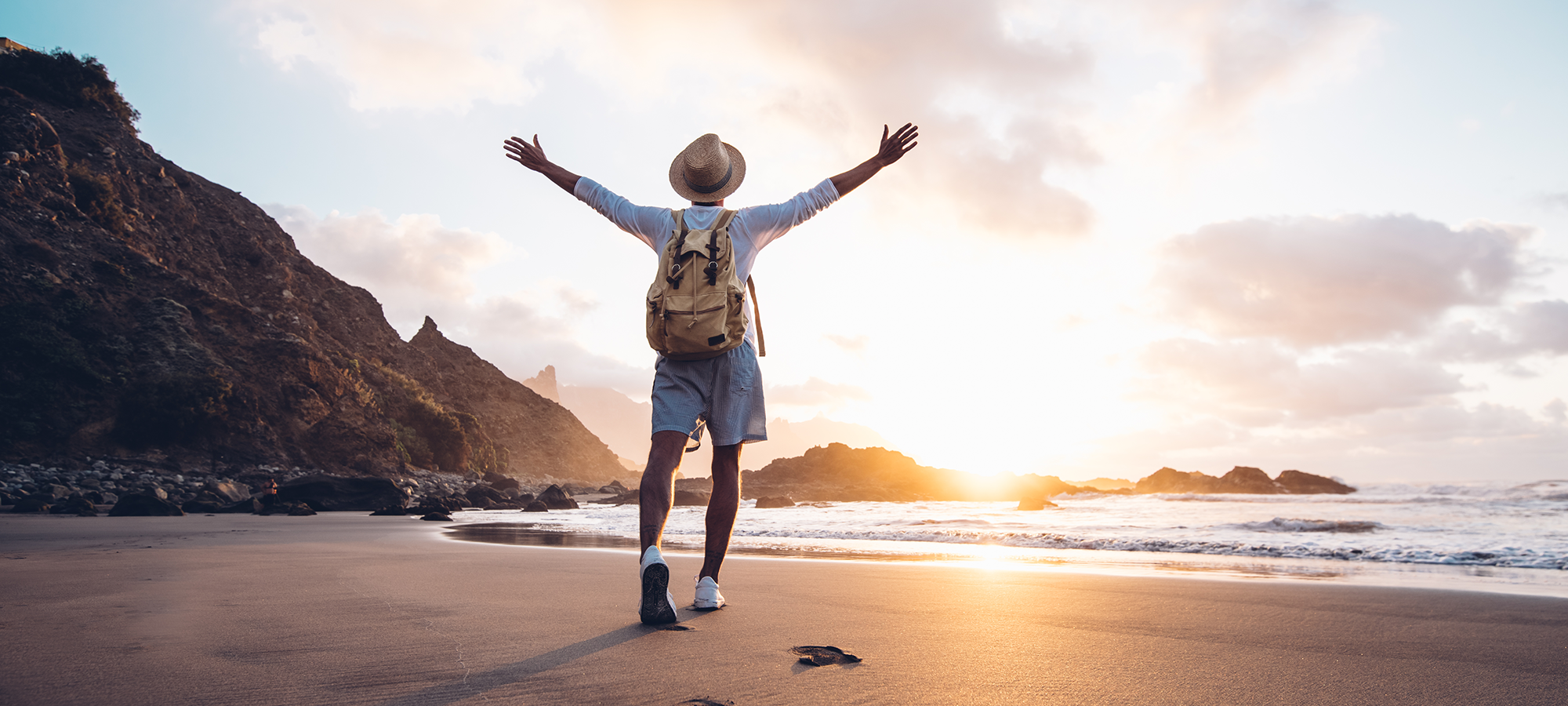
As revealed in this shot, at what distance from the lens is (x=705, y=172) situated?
310cm

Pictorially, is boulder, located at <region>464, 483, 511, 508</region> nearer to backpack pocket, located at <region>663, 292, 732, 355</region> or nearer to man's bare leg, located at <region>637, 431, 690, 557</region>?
man's bare leg, located at <region>637, 431, 690, 557</region>

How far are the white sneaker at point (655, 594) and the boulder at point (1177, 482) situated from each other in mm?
37030

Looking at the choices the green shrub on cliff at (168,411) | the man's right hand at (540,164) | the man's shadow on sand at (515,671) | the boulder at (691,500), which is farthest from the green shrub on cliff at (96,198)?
the man's shadow on sand at (515,671)

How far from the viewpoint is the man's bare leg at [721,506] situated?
2.93m

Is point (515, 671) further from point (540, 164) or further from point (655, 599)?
point (540, 164)

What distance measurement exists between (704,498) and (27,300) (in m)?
21.8

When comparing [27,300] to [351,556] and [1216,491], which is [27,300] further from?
[1216,491]

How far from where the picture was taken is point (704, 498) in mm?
25625

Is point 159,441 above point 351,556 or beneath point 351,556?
above

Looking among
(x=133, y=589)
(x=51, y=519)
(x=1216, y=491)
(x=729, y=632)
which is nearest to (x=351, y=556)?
(x=133, y=589)

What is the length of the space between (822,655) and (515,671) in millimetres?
782

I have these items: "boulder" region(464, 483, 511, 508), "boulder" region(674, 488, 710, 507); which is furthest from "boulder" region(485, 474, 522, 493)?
"boulder" region(674, 488, 710, 507)

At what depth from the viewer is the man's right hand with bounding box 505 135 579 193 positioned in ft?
10.3

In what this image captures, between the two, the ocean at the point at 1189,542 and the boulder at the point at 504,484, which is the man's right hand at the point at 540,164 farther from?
the boulder at the point at 504,484
